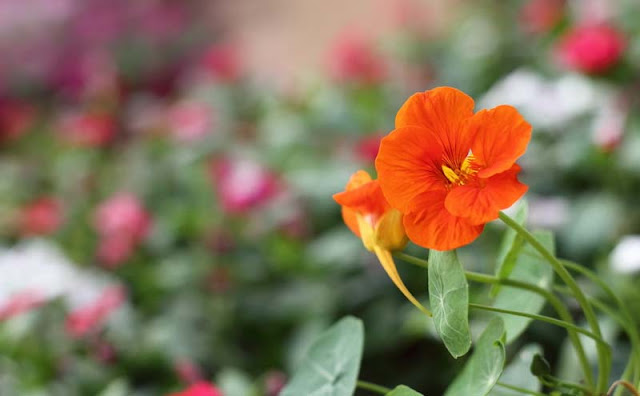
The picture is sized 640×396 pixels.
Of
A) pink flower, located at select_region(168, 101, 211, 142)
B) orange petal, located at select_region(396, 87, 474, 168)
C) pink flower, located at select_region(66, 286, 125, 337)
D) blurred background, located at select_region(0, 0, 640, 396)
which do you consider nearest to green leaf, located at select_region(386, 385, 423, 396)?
orange petal, located at select_region(396, 87, 474, 168)

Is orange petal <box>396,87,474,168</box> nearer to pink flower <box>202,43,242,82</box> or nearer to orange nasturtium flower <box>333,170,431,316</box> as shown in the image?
orange nasturtium flower <box>333,170,431,316</box>

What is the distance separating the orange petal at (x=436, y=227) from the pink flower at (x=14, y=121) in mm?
1857

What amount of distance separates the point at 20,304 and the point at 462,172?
0.71m

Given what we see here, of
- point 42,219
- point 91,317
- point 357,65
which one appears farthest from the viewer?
point 357,65

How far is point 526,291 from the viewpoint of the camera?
493mm

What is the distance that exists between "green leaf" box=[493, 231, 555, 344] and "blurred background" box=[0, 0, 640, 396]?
23cm

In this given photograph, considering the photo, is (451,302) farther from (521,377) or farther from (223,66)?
(223,66)

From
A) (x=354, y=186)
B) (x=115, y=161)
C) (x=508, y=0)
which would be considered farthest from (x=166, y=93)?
(x=354, y=186)

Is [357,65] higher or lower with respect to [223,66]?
lower

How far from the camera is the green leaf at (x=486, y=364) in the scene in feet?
1.33

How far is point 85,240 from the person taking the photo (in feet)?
4.34

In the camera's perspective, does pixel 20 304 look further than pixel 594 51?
No

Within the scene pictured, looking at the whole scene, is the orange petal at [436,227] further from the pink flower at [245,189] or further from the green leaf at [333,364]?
the pink flower at [245,189]

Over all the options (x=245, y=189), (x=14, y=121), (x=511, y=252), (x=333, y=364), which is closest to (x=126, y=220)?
(x=245, y=189)
